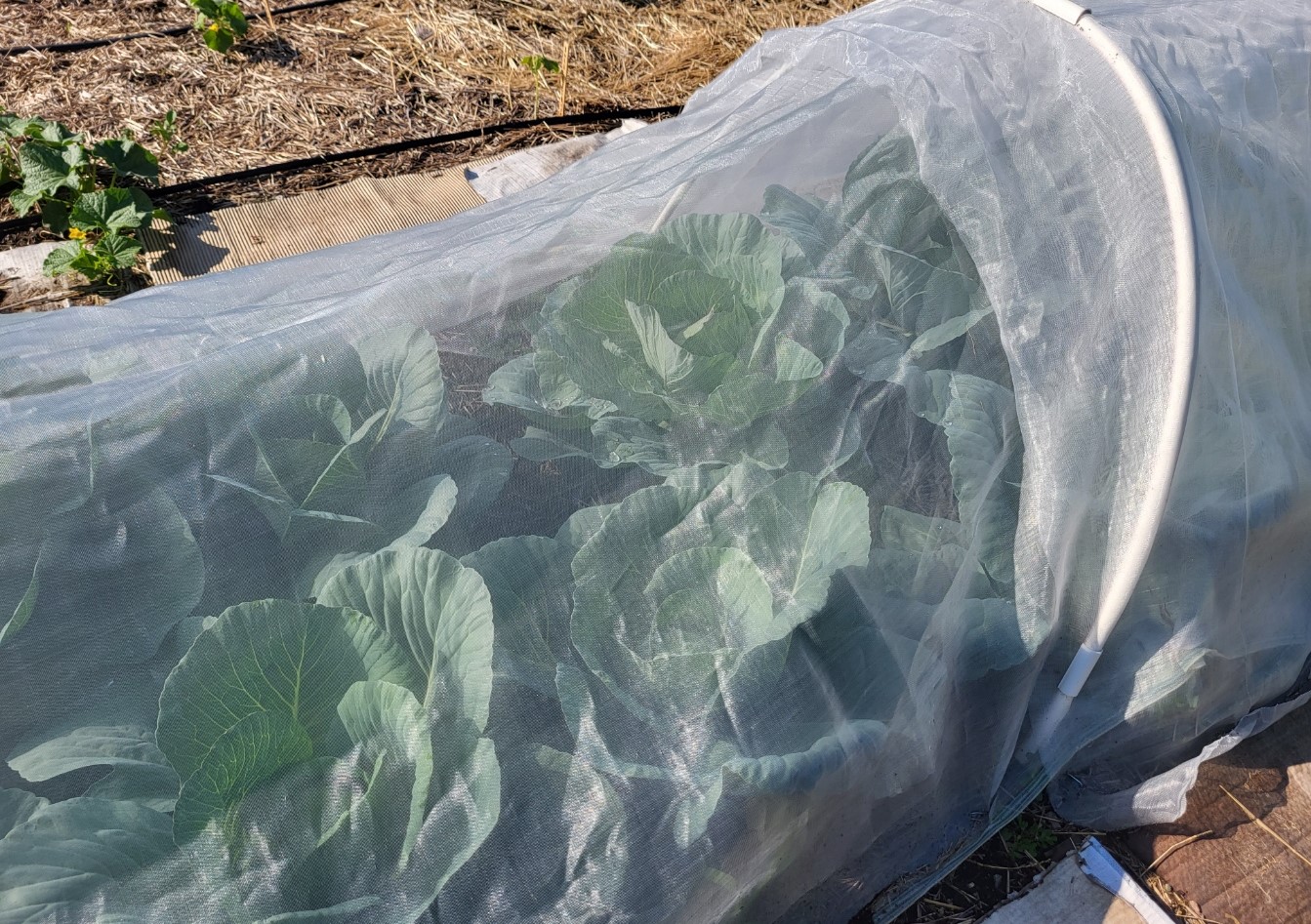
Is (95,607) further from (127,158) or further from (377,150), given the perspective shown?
(377,150)

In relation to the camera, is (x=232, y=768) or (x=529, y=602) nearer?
(x=232, y=768)

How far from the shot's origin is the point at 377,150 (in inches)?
127

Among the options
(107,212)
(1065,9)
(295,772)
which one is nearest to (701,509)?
(295,772)

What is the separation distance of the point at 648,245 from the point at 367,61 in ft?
8.64

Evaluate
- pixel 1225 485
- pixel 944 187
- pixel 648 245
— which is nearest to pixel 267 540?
pixel 648 245

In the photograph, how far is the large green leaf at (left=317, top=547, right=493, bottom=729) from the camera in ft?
3.85

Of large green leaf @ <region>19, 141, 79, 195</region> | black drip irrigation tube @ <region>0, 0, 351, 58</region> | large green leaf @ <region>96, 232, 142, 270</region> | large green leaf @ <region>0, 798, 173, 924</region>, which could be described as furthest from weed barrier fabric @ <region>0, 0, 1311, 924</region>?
black drip irrigation tube @ <region>0, 0, 351, 58</region>

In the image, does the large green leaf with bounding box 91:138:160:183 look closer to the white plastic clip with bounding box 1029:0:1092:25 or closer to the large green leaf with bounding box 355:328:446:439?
the large green leaf with bounding box 355:328:446:439

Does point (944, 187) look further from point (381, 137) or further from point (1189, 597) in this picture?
point (381, 137)

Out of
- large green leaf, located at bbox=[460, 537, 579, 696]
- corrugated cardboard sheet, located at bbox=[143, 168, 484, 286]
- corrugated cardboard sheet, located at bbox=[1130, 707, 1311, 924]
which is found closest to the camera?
large green leaf, located at bbox=[460, 537, 579, 696]

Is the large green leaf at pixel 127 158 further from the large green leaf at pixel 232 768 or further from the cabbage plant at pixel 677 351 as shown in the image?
the large green leaf at pixel 232 768

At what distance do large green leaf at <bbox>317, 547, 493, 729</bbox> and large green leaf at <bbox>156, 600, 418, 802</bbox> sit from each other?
3cm

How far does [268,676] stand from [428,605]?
20 cm

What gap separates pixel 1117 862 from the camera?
172 centimetres
